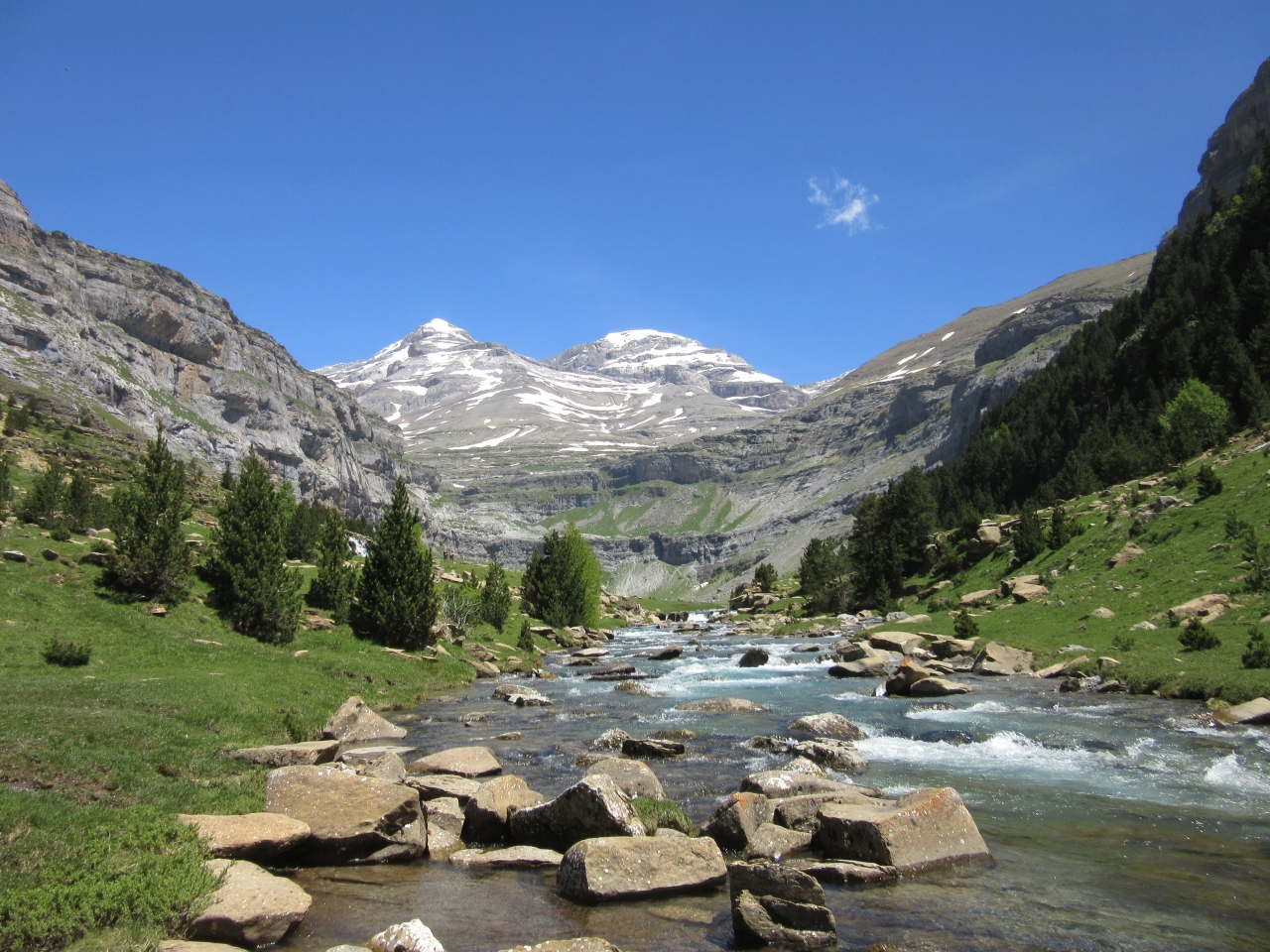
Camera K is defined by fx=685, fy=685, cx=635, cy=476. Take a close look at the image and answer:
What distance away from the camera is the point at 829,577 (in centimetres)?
8231

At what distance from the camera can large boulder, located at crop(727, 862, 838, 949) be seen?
8.65 meters

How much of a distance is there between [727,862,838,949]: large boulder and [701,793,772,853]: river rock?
273cm

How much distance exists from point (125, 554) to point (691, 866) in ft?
A: 98.3

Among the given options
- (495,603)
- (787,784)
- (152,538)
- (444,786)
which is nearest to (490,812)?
(444,786)

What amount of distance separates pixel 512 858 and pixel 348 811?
2.98 m

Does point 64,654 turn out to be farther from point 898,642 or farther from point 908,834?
point 898,642

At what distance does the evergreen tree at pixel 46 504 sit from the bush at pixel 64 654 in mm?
17263

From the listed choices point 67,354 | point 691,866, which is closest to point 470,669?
point 691,866

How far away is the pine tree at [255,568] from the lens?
103 ft

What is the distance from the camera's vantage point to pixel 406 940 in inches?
317

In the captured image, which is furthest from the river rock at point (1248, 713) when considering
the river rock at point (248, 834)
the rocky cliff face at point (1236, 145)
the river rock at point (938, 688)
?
the rocky cliff face at point (1236, 145)

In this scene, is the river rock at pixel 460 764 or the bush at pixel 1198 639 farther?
the bush at pixel 1198 639

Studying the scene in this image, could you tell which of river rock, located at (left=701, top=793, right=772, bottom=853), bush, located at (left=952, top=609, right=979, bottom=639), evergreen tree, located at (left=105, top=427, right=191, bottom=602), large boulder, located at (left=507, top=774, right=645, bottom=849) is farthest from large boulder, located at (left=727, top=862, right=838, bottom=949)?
bush, located at (left=952, top=609, right=979, bottom=639)

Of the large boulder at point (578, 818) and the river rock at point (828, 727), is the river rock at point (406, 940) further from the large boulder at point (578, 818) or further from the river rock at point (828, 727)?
the river rock at point (828, 727)
